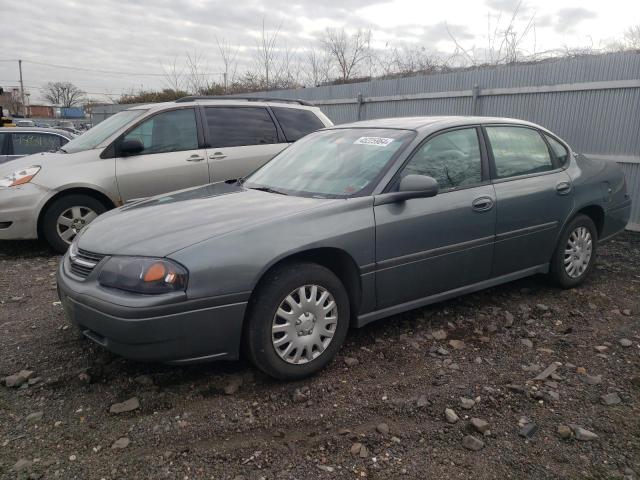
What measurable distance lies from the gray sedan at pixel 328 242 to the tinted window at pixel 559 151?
0.02 m

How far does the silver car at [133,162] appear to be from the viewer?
582 cm

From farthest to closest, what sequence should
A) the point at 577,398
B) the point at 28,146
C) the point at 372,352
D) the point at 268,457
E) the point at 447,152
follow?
the point at 28,146 < the point at 447,152 < the point at 372,352 < the point at 577,398 < the point at 268,457

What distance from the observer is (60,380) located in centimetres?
316

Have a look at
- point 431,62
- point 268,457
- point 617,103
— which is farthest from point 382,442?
point 431,62

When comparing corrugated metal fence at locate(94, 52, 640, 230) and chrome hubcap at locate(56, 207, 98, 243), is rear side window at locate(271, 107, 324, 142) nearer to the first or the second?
chrome hubcap at locate(56, 207, 98, 243)

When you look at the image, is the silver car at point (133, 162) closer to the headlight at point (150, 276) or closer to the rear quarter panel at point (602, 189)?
the headlight at point (150, 276)

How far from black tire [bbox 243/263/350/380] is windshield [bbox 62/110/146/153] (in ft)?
13.7

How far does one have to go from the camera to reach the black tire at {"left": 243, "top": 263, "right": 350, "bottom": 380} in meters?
2.92

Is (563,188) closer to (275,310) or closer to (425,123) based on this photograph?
(425,123)

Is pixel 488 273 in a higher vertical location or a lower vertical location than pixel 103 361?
higher

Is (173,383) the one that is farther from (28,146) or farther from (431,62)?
(431,62)

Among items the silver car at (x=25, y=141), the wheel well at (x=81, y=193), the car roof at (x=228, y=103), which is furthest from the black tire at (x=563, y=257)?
the silver car at (x=25, y=141)

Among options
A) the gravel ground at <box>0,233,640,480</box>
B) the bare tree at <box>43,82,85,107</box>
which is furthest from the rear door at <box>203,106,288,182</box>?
the bare tree at <box>43,82,85,107</box>

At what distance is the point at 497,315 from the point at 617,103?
4517 millimetres
